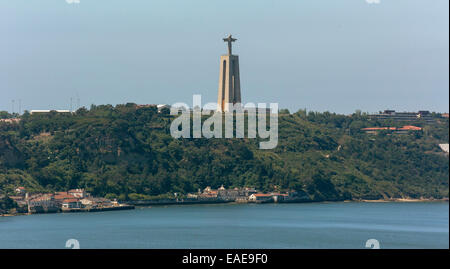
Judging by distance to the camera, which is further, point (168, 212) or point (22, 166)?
point (22, 166)

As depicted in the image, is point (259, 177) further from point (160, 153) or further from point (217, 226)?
point (217, 226)

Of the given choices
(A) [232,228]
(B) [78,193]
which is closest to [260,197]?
(B) [78,193]

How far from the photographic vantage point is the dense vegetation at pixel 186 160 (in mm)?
81438

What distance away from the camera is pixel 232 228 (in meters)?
57.8

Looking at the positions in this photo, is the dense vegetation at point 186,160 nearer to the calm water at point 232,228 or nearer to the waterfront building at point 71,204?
the waterfront building at point 71,204

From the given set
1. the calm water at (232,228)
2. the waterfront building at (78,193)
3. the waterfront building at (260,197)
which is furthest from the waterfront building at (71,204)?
the waterfront building at (260,197)

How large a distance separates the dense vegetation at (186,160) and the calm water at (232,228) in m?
8.35

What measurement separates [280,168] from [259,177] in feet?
9.67

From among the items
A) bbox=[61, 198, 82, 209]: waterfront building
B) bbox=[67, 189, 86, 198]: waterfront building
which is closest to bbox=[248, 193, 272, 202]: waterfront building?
bbox=[67, 189, 86, 198]: waterfront building

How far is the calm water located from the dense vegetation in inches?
329
